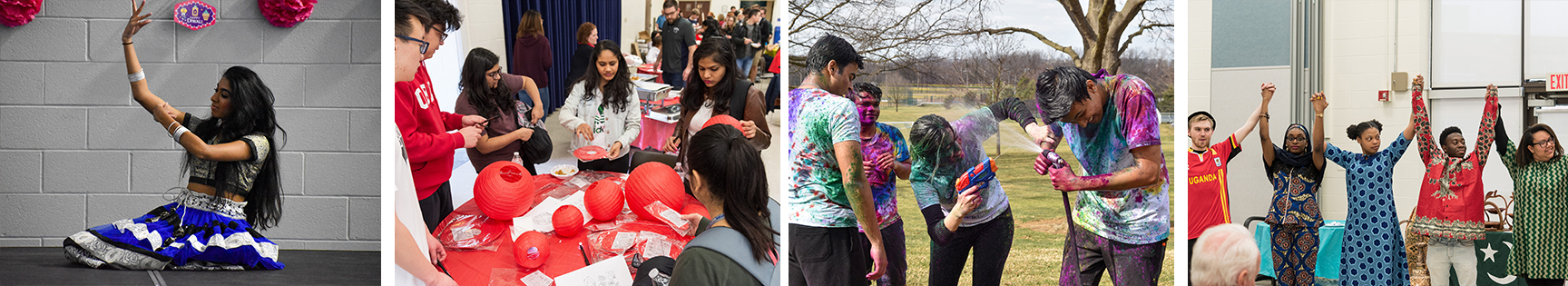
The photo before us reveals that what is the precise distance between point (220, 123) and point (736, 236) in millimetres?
2789

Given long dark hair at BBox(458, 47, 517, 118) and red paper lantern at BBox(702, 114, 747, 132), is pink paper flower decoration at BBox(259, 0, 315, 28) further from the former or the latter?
red paper lantern at BBox(702, 114, 747, 132)

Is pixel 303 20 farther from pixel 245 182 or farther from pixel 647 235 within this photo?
pixel 647 235

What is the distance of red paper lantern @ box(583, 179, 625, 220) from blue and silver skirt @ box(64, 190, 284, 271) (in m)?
1.95

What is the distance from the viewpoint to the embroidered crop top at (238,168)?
375cm

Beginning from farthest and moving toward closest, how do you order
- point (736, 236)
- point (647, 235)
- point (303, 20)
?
point (303, 20) → point (647, 235) → point (736, 236)

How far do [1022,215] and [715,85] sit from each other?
3.65 feet

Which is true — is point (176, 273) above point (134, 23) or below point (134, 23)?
below

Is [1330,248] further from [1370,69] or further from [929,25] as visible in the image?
[929,25]

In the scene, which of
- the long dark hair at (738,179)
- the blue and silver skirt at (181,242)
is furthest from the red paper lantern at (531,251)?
the blue and silver skirt at (181,242)

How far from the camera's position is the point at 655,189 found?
271 cm

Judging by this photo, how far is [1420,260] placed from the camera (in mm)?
3332

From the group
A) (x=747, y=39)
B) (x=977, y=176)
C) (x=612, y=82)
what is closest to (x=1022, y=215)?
(x=977, y=176)

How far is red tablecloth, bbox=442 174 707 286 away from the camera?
267 centimetres

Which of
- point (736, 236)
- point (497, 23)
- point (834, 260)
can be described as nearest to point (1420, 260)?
point (834, 260)
